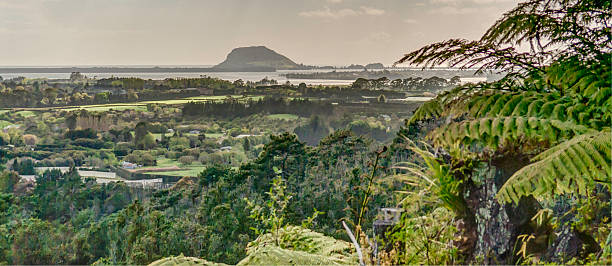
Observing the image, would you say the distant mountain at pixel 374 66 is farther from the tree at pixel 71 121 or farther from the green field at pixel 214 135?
the tree at pixel 71 121

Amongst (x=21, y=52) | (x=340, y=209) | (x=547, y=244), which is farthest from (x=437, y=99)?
A: (x=21, y=52)

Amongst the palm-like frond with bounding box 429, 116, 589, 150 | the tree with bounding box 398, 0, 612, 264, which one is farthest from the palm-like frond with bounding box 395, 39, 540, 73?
the palm-like frond with bounding box 429, 116, 589, 150

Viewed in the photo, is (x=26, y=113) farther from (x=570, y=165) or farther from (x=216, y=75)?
(x=570, y=165)

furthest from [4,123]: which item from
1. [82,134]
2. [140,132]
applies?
[140,132]

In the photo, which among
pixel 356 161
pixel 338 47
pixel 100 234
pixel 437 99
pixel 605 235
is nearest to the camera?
pixel 605 235

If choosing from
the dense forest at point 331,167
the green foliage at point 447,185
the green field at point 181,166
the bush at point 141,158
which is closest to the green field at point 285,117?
the dense forest at point 331,167

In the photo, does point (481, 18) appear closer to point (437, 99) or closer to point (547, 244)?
point (437, 99)
